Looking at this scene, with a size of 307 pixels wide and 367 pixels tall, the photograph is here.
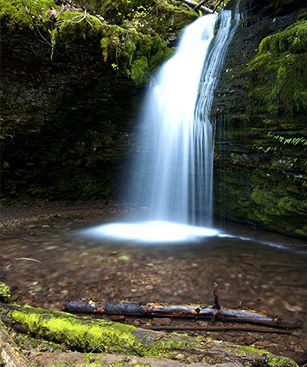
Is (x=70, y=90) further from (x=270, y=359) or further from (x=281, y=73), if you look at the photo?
(x=270, y=359)

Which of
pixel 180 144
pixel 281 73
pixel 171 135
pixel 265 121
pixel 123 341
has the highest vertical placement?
pixel 281 73

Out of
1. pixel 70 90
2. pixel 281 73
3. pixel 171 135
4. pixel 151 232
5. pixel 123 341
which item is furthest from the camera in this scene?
pixel 171 135

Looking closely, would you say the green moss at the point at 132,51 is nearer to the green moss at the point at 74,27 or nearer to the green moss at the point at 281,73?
the green moss at the point at 74,27

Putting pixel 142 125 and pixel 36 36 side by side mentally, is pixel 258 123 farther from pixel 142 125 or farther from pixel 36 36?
pixel 36 36

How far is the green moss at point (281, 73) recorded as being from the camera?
5223 millimetres

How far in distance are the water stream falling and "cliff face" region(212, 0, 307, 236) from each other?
42 centimetres

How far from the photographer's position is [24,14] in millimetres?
6203

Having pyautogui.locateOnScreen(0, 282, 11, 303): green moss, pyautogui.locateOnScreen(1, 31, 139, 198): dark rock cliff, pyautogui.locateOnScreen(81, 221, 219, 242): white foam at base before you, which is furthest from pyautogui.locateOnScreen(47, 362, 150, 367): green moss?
pyautogui.locateOnScreen(1, 31, 139, 198): dark rock cliff

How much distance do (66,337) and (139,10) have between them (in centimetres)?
1049

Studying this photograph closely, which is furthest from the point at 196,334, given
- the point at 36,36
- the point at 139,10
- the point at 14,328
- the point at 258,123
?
the point at 139,10

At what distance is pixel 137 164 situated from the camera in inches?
362

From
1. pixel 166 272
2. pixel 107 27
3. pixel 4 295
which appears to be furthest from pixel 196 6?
pixel 4 295

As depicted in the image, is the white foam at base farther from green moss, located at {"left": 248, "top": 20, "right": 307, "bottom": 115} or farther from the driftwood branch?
the driftwood branch

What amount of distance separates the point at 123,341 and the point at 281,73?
17.3ft
